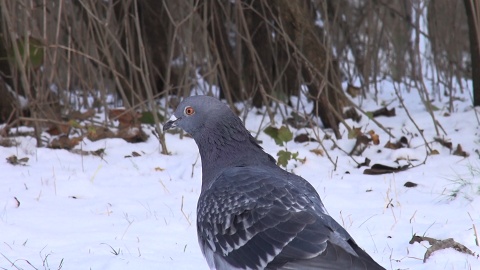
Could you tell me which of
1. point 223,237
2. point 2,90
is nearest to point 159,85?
point 2,90

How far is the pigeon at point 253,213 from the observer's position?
302cm

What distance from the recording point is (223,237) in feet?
11.0

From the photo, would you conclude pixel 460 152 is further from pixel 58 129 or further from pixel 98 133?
pixel 58 129

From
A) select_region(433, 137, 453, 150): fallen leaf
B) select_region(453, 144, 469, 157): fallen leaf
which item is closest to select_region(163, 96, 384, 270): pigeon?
select_region(453, 144, 469, 157): fallen leaf

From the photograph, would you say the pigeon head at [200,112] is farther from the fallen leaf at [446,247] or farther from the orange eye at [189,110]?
the fallen leaf at [446,247]

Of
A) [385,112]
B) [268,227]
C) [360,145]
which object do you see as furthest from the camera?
[385,112]

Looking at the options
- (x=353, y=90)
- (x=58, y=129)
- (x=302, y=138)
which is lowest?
(x=58, y=129)

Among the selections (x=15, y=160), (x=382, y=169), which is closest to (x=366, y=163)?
(x=382, y=169)

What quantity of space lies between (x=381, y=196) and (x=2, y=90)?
13.4ft

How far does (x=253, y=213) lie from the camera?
10.7ft

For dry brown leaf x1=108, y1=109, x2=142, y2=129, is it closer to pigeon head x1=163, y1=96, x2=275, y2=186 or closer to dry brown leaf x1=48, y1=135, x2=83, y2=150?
dry brown leaf x1=48, y1=135, x2=83, y2=150

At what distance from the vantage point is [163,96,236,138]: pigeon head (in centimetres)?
393

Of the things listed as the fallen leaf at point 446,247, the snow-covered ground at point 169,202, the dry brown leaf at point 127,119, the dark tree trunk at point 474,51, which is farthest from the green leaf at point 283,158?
the dark tree trunk at point 474,51

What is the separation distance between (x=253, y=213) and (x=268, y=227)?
12 cm
